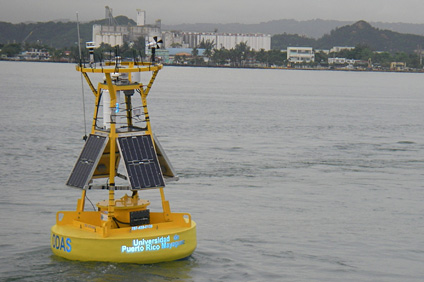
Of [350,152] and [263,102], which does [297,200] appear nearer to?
[350,152]

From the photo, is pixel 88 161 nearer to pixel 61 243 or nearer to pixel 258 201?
pixel 61 243

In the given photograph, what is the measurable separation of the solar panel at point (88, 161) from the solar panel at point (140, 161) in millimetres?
474

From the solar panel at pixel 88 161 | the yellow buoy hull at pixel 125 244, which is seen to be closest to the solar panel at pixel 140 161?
the solar panel at pixel 88 161

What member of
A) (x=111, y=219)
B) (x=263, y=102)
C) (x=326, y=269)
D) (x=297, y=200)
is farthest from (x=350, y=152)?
(x=263, y=102)

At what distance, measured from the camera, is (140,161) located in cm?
1786

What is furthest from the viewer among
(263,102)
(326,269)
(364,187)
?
(263,102)

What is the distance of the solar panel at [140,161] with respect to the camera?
1769 centimetres

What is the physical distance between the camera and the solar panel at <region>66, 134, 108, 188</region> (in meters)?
17.8

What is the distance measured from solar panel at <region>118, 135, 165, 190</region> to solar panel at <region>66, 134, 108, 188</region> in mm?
474

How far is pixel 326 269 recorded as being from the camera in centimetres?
1967

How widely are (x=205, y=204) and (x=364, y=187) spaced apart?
25.0 ft

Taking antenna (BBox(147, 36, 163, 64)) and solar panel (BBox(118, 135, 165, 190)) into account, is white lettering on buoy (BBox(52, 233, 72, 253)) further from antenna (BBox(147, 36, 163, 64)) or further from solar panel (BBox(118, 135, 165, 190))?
antenna (BBox(147, 36, 163, 64))

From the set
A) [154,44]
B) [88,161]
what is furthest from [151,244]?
[154,44]

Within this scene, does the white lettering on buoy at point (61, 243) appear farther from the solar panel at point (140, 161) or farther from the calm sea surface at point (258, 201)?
the solar panel at point (140, 161)
